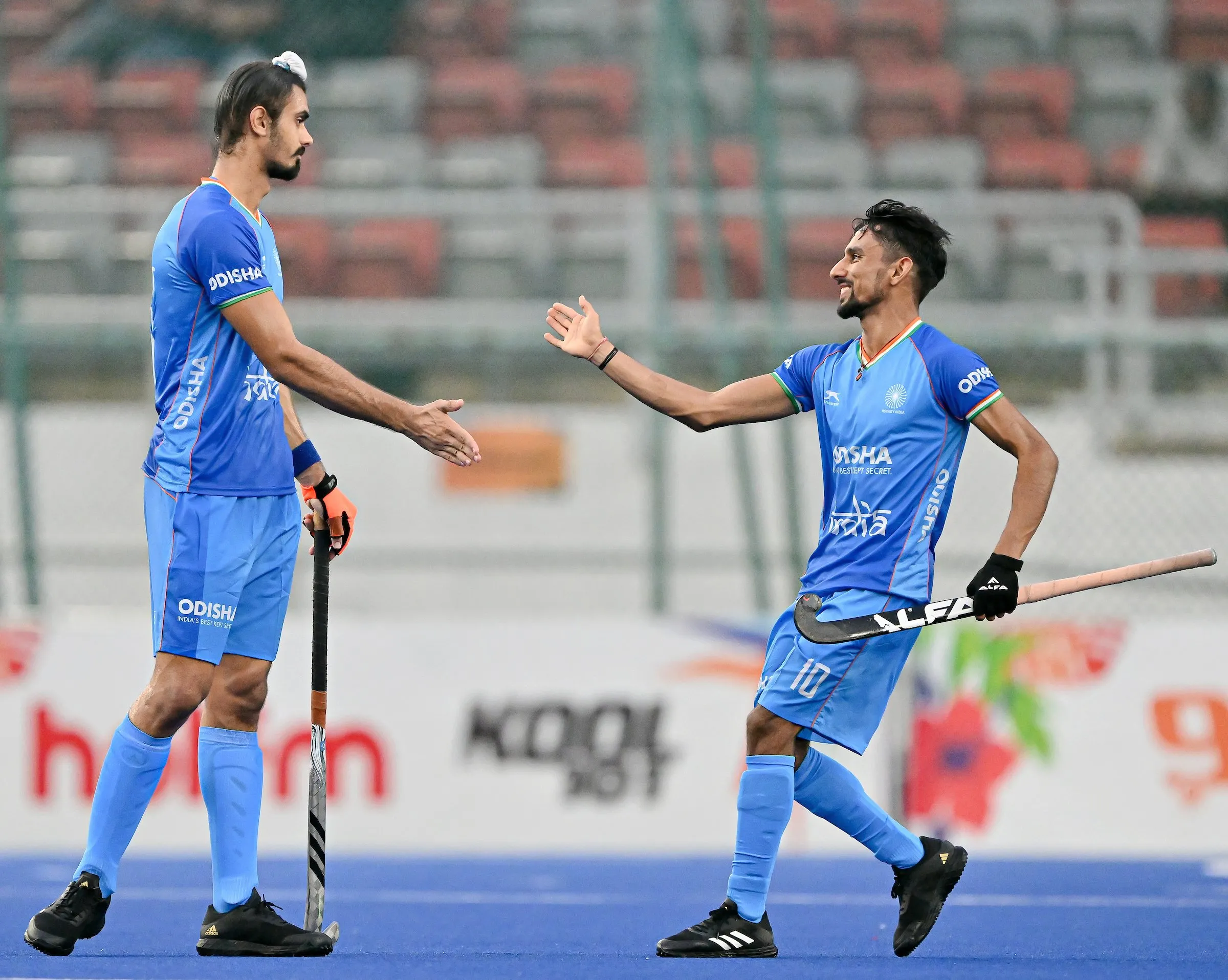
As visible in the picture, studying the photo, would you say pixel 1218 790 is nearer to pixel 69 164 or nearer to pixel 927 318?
pixel 927 318

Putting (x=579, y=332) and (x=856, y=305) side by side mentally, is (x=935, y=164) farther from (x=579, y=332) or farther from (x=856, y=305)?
(x=579, y=332)

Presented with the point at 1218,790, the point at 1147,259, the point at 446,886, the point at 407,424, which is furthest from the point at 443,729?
the point at 1147,259

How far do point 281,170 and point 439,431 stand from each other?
2.92ft

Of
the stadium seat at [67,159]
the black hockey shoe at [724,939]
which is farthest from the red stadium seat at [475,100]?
the black hockey shoe at [724,939]

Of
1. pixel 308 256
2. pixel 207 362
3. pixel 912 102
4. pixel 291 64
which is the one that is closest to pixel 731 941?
pixel 207 362

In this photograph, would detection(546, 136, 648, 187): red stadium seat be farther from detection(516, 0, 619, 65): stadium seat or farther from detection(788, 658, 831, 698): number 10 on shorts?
detection(788, 658, 831, 698): number 10 on shorts

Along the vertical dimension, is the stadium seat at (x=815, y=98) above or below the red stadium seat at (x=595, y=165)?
above

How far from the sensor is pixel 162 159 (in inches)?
493

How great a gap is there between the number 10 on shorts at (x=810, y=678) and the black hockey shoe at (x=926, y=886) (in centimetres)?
57

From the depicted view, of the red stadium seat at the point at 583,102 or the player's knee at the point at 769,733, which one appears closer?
the player's knee at the point at 769,733

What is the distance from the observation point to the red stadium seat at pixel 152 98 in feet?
41.3

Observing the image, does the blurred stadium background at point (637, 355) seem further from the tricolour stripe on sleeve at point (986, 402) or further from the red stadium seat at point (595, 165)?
the tricolour stripe on sleeve at point (986, 402)

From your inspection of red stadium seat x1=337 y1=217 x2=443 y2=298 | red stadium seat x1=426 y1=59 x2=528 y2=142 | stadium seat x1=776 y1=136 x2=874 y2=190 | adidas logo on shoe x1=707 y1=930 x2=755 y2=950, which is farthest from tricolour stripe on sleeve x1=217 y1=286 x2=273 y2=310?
red stadium seat x1=426 y1=59 x2=528 y2=142

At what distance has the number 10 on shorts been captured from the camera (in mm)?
5113
